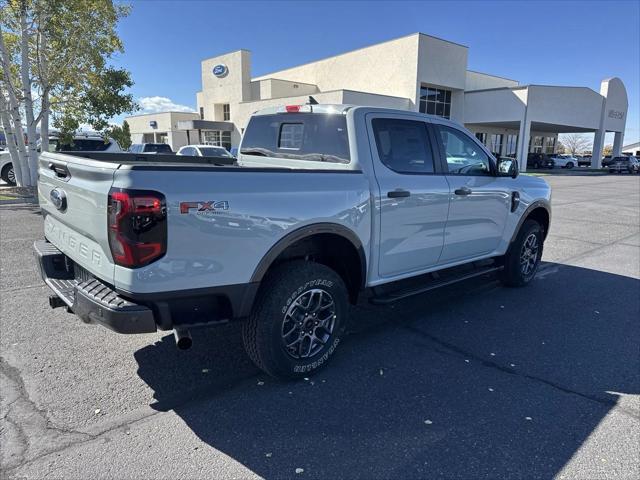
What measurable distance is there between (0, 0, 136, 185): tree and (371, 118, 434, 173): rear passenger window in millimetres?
12283

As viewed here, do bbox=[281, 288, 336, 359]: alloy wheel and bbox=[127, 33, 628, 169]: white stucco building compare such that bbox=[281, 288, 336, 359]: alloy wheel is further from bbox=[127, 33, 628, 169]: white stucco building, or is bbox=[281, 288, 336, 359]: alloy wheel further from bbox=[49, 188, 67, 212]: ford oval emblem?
bbox=[127, 33, 628, 169]: white stucco building

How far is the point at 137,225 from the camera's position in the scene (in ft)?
8.03

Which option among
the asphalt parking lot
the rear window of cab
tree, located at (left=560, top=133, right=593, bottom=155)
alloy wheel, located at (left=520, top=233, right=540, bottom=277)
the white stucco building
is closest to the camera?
the asphalt parking lot

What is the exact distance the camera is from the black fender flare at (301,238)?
115 inches

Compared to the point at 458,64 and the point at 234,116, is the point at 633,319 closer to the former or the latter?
the point at 458,64

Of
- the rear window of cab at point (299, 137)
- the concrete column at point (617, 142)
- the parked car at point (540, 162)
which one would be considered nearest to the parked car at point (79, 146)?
the rear window of cab at point (299, 137)

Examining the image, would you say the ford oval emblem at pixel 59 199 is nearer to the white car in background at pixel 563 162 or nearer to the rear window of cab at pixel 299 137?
the rear window of cab at pixel 299 137

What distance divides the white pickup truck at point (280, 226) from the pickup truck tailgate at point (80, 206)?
0.5 inches

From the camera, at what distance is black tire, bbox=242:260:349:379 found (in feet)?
10.1

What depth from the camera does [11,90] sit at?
12.8 metres

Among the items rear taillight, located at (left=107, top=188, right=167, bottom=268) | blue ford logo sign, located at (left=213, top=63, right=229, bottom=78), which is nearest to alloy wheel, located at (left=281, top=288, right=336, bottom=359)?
rear taillight, located at (left=107, top=188, right=167, bottom=268)

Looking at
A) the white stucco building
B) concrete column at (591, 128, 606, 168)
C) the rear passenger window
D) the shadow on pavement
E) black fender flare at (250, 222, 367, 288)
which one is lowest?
the shadow on pavement

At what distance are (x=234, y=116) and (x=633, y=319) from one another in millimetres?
40661

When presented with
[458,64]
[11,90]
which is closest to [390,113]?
[11,90]
